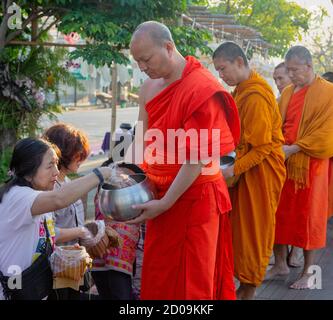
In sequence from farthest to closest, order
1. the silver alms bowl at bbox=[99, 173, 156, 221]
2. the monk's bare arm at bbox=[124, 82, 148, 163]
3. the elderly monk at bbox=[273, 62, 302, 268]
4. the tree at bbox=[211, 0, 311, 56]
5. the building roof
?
the tree at bbox=[211, 0, 311, 56] → the building roof → the elderly monk at bbox=[273, 62, 302, 268] → the monk's bare arm at bbox=[124, 82, 148, 163] → the silver alms bowl at bbox=[99, 173, 156, 221]

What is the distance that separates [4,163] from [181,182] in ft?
13.8

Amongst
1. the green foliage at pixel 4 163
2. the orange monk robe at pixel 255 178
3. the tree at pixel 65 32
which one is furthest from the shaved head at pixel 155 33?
the green foliage at pixel 4 163

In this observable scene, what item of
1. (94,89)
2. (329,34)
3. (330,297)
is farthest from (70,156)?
(94,89)

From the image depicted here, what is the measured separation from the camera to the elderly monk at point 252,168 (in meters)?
3.92

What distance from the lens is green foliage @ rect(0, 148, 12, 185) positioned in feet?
21.6

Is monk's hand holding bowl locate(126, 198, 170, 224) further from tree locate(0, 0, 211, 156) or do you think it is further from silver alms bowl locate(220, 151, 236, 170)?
tree locate(0, 0, 211, 156)

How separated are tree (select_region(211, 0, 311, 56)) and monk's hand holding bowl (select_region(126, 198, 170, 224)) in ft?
44.6

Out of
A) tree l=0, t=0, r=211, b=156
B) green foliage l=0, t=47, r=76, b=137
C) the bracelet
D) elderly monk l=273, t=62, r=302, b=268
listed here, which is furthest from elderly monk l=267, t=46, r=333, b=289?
green foliage l=0, t=47, r=76, b=137

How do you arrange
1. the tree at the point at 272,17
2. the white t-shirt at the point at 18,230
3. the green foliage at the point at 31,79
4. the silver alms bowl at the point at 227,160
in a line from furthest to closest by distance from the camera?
the tree at the point at 272,17 < the green foliage at the point at 31,79 < the silver alms bowl at the point at 227,160 < the white t-shirt at the point at 18,230

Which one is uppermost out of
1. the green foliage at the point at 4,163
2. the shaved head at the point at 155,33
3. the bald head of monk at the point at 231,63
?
the shaved head at the point at 155,33

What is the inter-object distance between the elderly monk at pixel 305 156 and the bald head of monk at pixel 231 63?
75 centimetres

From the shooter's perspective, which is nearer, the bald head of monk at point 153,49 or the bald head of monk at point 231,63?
the bald head of monk at point 153,49

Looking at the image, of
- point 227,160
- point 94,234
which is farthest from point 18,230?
point 227,160

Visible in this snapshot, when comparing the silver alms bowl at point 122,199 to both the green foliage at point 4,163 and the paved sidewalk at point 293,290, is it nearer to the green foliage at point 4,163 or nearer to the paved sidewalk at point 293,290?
the paved sidewalk at point 293,290
